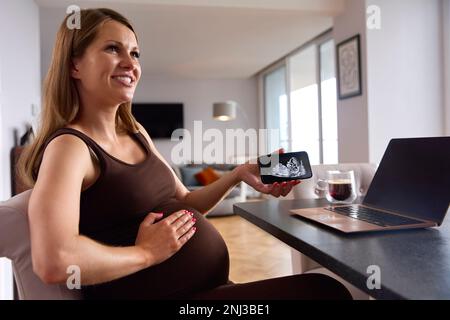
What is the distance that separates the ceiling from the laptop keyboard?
2923 mm

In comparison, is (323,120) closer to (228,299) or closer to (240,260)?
(240,260)

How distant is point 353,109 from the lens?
3.81m

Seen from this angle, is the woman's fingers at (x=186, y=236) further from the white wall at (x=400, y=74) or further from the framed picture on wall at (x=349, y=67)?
the framed picture on wall at (x=349, y=67)

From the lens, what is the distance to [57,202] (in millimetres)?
694

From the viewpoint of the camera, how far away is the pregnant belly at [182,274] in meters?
0.85

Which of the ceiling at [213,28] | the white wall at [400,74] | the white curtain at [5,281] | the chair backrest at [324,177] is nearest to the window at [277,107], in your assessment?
the ceiling at [213,28]

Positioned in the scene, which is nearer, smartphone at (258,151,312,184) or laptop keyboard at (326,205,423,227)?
laptop keyboard at (326,205,423,227)

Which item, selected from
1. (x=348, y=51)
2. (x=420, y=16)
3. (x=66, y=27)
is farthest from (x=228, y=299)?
(x=420, y=16)

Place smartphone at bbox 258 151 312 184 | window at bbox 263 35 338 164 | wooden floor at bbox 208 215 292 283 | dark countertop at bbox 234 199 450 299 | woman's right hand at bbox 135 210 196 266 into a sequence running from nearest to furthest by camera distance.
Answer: dark countertop at bbox 234 199 450 299
woman's right hand at bbox 135 210 196 266
smartphone at bbox 258 151 312 184
wooden floor at bbox 208 215 292 283
window at bbox 263 35 338 164

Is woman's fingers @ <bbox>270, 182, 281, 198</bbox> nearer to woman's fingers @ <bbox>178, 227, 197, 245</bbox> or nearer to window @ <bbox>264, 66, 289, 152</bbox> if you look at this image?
woman's fingers @ <bbox>178, 227, 197, 245</bbox>

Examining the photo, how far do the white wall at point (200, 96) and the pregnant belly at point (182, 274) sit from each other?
21.9 ft

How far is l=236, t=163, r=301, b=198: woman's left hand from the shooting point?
1.20 m

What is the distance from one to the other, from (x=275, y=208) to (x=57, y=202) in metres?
0.76

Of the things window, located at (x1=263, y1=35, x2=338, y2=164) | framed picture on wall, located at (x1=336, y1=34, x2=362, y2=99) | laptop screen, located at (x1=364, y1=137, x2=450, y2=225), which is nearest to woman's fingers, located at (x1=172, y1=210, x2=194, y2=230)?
laptop screen, located at (x1=364, y1=137, x2=450, y2=225)
